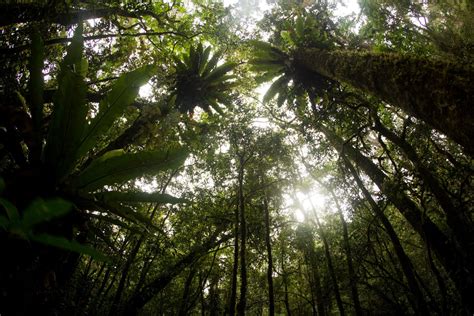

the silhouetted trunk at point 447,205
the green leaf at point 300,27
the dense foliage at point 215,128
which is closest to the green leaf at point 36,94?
the dense foliage at point 215,128

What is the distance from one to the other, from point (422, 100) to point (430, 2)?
6.64 metres

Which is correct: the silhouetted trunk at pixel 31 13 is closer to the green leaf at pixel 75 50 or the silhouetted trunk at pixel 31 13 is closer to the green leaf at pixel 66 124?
the green leaf at pixel 75 50

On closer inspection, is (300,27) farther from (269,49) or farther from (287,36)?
(269,49)

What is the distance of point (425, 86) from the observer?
2.73 metres

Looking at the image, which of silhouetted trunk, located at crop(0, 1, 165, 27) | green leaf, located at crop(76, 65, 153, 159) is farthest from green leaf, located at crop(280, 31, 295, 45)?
green leaf, located at crop(76, 65, 153, 159)

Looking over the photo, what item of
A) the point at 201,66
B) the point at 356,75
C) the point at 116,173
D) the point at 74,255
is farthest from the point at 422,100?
the point at 201,66

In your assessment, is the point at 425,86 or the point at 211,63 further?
the point at 211,63

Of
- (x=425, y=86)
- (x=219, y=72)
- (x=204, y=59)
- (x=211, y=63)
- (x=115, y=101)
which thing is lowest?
(x=115, y=101)

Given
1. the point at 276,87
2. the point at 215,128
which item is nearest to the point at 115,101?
the point at 215,128

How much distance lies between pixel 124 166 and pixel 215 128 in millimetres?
4636

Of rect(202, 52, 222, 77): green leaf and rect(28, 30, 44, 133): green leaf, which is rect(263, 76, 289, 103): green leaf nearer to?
rect(202, 52, 222, 77): green leaf

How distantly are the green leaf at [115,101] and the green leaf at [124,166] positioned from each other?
22cm

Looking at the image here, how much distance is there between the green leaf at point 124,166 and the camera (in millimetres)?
2506

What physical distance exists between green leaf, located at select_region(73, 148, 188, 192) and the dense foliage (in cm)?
1
